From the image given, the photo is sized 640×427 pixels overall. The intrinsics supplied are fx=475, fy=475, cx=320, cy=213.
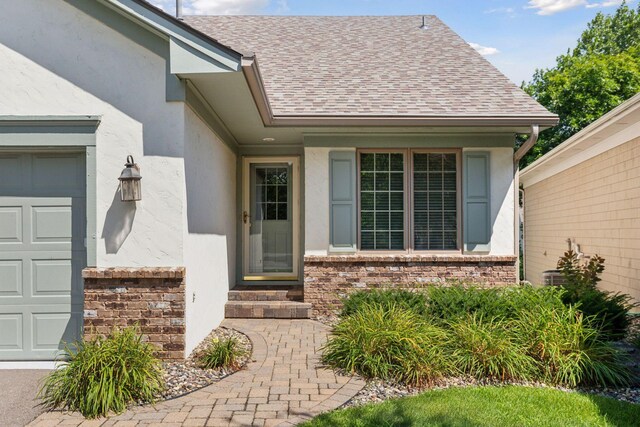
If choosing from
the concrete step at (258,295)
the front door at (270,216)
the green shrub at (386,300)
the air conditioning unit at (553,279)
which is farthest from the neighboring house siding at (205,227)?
the air conditioning unit at (553,279)

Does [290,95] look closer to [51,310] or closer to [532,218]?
[51,310]

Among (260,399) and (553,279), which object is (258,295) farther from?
(553,279)

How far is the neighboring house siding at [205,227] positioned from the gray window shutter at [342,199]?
1.51 m

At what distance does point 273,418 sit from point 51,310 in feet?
9.73

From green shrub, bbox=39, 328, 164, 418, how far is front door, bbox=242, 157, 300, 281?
15.6 ft

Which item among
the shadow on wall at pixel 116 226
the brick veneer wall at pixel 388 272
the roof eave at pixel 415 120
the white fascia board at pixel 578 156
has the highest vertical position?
the roof eave at pixel 415 120

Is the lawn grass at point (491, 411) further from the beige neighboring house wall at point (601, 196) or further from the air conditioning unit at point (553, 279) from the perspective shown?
the air conditioning unit at point (553, 279)

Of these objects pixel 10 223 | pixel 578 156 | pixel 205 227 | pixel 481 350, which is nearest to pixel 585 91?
pixel 578 156

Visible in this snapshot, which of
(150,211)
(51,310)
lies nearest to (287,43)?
(150,211)

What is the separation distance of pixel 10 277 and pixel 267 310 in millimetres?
3407

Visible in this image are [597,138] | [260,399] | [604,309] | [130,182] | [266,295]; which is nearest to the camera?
[260,399]

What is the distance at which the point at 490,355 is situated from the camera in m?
4.50

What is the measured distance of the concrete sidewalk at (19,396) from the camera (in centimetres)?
368

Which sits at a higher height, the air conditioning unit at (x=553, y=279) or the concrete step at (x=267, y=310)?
the air conditioning unit at (x=553, y=279)
